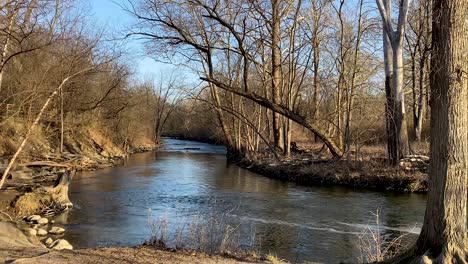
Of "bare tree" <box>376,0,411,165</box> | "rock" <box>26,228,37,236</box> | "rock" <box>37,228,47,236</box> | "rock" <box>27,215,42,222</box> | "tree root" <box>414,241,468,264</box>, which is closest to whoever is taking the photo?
"tree root" <box>414,241,468,264</box>

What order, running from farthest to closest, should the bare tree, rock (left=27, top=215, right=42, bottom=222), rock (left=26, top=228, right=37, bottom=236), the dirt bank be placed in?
the bare tree < rock (left=27, top=215, right=42, bottom=222) < rock (left=26, top=228, right=37, bottom=236) < the dirt bank

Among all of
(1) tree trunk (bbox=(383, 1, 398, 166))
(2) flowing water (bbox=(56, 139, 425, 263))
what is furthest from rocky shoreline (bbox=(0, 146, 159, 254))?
(1) tree trunk (bbox=(383, 1, 398, 166))

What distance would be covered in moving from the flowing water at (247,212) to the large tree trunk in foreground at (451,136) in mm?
4343

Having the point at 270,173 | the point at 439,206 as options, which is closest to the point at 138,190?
the point at 270,173

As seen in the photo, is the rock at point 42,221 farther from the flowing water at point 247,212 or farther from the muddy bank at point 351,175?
the muddy bank at point 351,175

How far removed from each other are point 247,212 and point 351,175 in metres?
8.31

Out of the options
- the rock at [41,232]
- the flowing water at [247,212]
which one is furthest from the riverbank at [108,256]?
the rock at [41,232]

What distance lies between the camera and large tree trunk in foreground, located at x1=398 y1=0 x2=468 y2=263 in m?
5.66

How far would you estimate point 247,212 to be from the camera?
15289mm

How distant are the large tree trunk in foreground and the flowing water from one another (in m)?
4.34

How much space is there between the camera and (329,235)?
39.5 ft

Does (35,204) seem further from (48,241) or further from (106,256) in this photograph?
(106,256)

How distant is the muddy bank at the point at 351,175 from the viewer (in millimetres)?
19875

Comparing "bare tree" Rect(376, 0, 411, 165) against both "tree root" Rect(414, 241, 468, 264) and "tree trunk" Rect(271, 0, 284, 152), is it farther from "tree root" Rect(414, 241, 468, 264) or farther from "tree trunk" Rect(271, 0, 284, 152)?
"tree root" Rect(414, 241, 468, 264)
